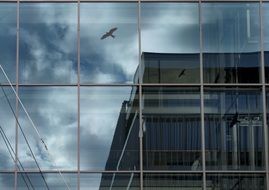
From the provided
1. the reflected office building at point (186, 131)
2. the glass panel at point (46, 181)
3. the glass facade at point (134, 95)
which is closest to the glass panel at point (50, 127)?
the glass facade at point (134, 95)

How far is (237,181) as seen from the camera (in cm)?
2245

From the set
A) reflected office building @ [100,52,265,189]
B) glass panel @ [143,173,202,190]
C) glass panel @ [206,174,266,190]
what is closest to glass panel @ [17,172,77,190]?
reflected office building @ [100,52,265,189]

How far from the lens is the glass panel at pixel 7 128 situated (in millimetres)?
22359

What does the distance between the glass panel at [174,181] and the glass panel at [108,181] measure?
369 mm

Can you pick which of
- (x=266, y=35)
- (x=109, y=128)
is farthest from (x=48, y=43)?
(x=266, y=35)

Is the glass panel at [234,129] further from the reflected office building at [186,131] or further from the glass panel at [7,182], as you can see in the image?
the glass panel at [7,182]

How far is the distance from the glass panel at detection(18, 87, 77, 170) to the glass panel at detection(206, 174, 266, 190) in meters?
3.56

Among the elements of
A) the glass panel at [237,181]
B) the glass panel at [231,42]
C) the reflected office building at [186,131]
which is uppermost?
the glass panel at [231,42]

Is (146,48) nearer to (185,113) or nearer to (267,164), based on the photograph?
(185,113)

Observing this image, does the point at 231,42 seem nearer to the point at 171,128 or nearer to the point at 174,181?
the point at 171,128

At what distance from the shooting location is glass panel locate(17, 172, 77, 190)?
22.3 meters

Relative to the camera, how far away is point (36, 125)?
888 inches

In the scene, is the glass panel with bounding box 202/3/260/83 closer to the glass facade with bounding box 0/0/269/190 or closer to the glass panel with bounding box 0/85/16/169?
the glass facade with bounding box 0/0/269/190

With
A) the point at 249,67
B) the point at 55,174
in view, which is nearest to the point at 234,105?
the point at 249,67
